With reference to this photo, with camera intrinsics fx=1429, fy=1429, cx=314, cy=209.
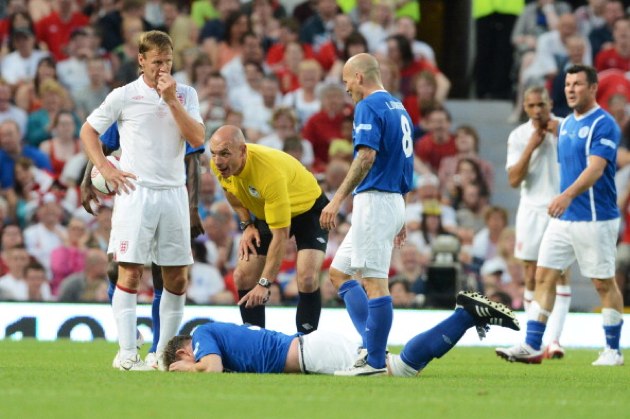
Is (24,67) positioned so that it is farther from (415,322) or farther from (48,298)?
(415,322)

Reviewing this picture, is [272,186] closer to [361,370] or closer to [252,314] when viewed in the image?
[252,314]

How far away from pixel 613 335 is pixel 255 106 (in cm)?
807

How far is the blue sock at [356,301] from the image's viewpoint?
1054 cm

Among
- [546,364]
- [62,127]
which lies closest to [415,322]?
[546,364]

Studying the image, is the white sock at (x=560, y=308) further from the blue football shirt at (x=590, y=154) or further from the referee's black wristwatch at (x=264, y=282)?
the referee's black wristwatch at (x=264, y=282)

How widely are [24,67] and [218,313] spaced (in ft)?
18.5

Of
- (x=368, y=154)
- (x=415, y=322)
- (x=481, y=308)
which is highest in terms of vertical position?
(x=368, y=154)

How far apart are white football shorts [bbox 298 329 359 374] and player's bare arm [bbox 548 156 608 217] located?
2667mm

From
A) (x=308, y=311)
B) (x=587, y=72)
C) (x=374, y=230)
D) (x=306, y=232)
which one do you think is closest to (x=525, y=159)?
(x=587, y=72)

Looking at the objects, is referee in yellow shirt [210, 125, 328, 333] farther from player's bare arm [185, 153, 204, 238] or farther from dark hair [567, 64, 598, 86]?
dark hair [567, 64, 598, 86]

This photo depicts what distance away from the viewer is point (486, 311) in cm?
945

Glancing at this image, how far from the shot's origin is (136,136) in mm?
10273

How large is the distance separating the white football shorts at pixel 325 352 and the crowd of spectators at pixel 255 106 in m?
6.27

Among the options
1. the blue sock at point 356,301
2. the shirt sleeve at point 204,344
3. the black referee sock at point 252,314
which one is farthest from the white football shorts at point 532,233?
the shirt sleeve at point 204,344
